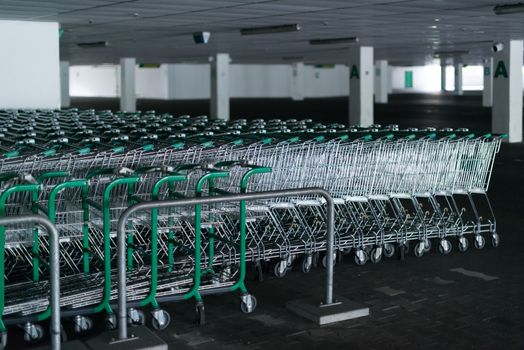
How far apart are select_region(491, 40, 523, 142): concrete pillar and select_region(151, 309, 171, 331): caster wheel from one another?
15956mm

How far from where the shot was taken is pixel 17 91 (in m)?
14.1

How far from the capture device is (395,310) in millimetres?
5688

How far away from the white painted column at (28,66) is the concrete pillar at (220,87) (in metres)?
13.9

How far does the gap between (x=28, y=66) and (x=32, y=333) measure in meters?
9.96

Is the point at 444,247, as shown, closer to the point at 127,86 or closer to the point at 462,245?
the point at 462,245

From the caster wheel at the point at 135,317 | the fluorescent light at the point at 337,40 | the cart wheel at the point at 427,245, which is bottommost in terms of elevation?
the caster wheel at the point at 135,317

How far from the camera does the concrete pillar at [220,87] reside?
2830 cm

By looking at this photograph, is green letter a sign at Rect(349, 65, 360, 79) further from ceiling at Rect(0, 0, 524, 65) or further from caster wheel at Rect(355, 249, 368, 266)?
caster wheel at Rect(355, 249, 368, 266)

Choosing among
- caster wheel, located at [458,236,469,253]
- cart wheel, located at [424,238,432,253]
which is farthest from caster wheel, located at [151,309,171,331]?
caster wheel, located at [458,236,469,253]

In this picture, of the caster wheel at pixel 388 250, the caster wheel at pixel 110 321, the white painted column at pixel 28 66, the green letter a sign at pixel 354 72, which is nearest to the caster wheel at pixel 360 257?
the caster wheel at pixel 388 250

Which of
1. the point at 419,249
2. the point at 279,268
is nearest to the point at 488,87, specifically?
the point at 419,249

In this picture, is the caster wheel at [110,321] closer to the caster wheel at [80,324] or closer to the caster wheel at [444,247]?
the caster wheel at [80,324]

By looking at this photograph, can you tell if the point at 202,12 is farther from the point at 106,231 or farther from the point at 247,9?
the point at 106,231

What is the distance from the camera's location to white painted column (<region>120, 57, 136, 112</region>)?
109ft
